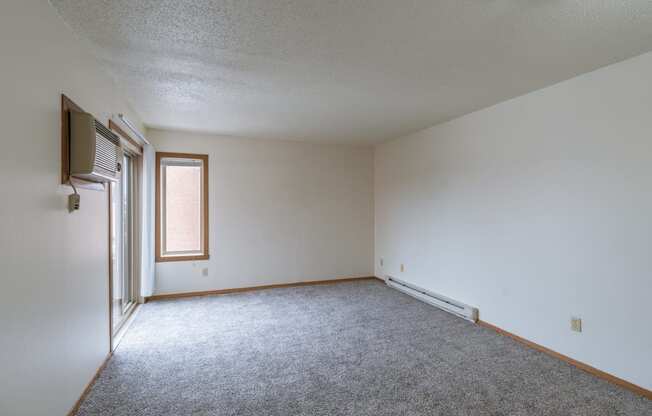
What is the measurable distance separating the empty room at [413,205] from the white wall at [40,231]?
14 mm

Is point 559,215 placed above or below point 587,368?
above

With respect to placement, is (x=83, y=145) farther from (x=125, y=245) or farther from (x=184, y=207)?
(x=184, y=207)

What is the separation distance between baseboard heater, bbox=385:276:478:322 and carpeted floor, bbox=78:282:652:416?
0.13 metres

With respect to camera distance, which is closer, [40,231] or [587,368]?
[40,231]

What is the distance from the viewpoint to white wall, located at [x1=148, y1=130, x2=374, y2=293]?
16.1 feet

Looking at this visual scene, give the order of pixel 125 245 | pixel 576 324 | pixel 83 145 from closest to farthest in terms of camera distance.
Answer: pixel 83 145, pixel 576 324, pixel 125 245

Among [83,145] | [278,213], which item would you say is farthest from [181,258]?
[83,145]

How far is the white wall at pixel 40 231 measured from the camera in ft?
4.54

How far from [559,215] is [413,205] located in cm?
210

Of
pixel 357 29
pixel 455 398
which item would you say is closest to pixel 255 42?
pixel 357 29

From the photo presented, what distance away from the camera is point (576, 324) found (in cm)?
272

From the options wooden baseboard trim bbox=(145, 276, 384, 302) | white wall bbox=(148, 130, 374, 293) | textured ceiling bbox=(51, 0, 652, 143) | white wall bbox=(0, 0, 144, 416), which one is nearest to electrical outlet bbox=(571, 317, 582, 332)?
textured ceiling bbox=(51, 0, 652, 143)

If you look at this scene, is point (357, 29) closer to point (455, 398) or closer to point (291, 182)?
point (455, 398)

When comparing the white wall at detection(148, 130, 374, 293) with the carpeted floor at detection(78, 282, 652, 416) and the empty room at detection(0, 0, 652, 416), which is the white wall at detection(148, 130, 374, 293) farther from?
the carpeted floor at detection(78, 282, 652, 416)
